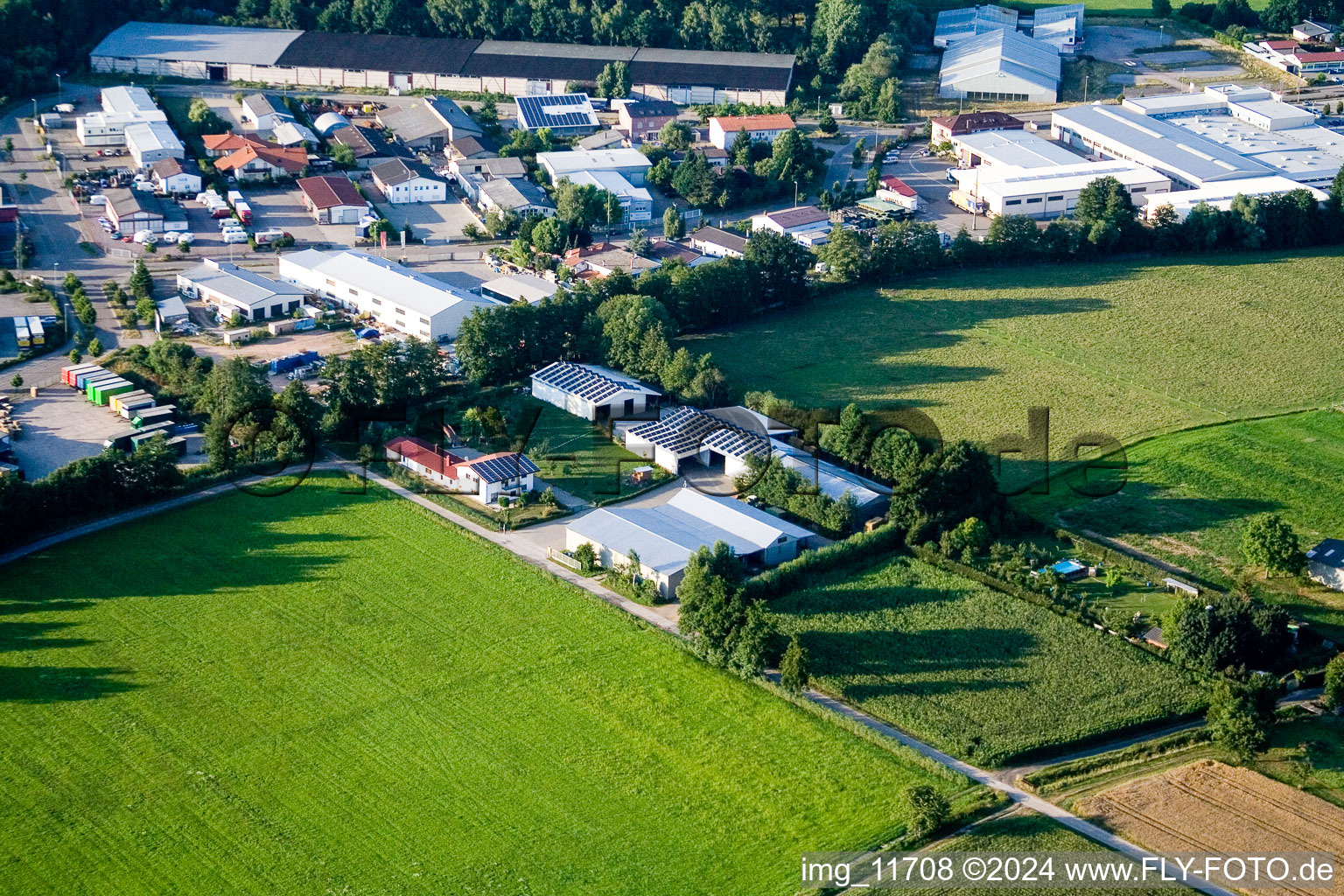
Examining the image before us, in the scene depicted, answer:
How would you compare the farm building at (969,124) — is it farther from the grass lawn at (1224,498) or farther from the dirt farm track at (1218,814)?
the dirt farm track at (1218,814)

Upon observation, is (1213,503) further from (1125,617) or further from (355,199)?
(355,199)

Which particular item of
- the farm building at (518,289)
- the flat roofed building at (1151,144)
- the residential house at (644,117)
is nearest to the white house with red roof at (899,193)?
the flat roofed building at (1151,144)

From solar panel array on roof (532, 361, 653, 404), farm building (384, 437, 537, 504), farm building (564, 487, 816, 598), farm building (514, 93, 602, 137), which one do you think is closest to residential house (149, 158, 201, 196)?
farm building (514, 93, 602, 137)

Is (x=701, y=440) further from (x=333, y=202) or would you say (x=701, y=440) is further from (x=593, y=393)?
(x=333, y=202)

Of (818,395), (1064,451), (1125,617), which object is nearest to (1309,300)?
(1064,451)

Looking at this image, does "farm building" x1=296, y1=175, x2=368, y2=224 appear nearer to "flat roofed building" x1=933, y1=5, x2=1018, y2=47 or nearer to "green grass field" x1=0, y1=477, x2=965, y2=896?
"green grass field" x1=0, y1=477, x2=965, y2=896

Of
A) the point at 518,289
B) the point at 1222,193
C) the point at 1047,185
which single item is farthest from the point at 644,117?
the point at 1222,193
